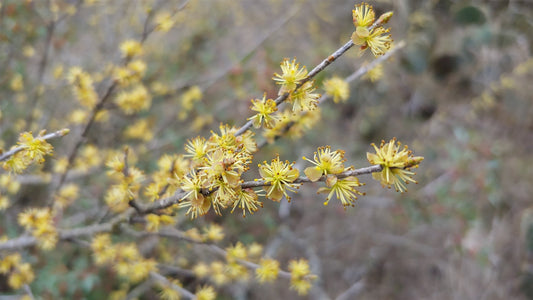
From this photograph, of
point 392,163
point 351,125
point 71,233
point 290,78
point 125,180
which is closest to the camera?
point 392,163

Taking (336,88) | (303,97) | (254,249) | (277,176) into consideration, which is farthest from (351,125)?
(277,176)

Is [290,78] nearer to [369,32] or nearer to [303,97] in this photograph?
[303,97]

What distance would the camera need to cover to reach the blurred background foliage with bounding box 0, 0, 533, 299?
7.45 feet

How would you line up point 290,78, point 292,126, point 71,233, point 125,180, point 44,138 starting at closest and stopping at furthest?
point 290,78 < point 44,138 < point 125,180 < point 292,126 < point 71,233

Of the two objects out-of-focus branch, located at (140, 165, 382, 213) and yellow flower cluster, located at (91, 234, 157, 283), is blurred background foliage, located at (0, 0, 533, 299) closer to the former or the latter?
yellow flower cluster, located at (91, 234, 157, 283)

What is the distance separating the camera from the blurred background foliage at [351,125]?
2271 mm

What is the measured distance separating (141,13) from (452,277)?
3340mm

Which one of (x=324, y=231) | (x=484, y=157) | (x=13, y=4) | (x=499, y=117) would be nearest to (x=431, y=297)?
(x=324, y=231)

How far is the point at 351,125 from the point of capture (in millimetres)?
3406

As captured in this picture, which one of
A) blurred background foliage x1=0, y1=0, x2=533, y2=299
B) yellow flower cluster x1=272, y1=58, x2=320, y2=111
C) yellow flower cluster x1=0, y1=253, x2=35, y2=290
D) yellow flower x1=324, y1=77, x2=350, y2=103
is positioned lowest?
yellow flower cluster x1=0, y1=253, x2=35, y2=290

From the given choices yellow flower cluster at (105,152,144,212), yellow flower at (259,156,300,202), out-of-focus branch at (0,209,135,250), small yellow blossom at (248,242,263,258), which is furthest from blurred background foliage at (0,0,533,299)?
yellow flower at (259,156,300,202)

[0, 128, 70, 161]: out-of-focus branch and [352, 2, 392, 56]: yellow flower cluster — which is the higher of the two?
[352, 2, 392, 56]: yellow flower cluster

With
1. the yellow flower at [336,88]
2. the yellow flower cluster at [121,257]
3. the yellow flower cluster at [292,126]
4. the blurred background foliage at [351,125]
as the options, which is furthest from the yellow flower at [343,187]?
the blurred background foliage at [351,125]

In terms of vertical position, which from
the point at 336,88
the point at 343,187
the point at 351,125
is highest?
the point at 351,125
